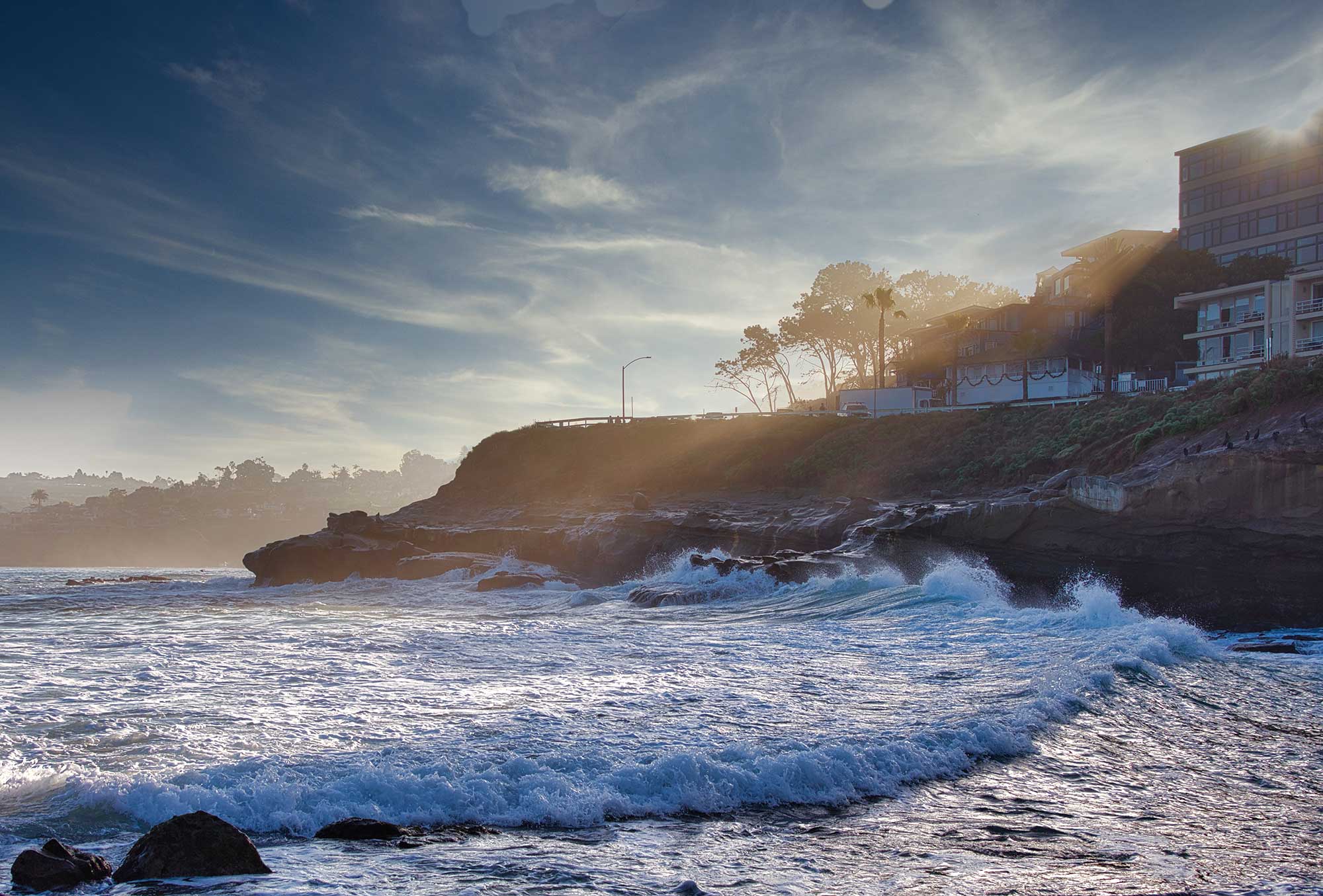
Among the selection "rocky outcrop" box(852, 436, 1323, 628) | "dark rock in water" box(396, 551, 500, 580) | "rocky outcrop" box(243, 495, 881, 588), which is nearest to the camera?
"rocky outcrop" box(852, 436, 1323, 628)

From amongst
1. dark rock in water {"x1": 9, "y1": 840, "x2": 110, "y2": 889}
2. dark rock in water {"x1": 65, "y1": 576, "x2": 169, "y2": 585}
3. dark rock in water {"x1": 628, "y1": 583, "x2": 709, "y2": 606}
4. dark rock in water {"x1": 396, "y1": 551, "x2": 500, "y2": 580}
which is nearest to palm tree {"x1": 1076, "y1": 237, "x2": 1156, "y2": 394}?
dark rock in water {"x1": 628, "y1": 583, "x2": 709, "y2": 606}

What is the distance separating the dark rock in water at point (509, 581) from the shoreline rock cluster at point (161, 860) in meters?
27.3

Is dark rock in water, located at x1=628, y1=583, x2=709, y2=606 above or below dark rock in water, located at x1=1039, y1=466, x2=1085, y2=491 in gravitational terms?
below

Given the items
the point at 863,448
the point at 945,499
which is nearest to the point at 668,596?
the point at 945,499

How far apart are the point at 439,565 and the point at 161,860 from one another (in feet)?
112

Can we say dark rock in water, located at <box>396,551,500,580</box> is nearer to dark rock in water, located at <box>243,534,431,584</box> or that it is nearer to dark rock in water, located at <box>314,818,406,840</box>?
dark rock in water, located at <box>243,534,431,584</box>

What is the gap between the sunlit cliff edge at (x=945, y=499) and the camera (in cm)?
2041

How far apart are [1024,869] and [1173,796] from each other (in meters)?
2.54

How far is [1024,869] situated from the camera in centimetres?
532

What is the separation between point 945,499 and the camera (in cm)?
3538

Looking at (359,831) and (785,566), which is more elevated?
(785,566)

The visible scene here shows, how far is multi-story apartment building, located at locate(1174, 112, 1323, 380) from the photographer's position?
41.9m

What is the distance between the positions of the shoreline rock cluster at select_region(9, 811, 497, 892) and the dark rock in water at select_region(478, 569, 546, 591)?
2730 centimetres

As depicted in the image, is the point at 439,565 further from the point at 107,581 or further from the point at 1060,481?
the point at 1060,481
